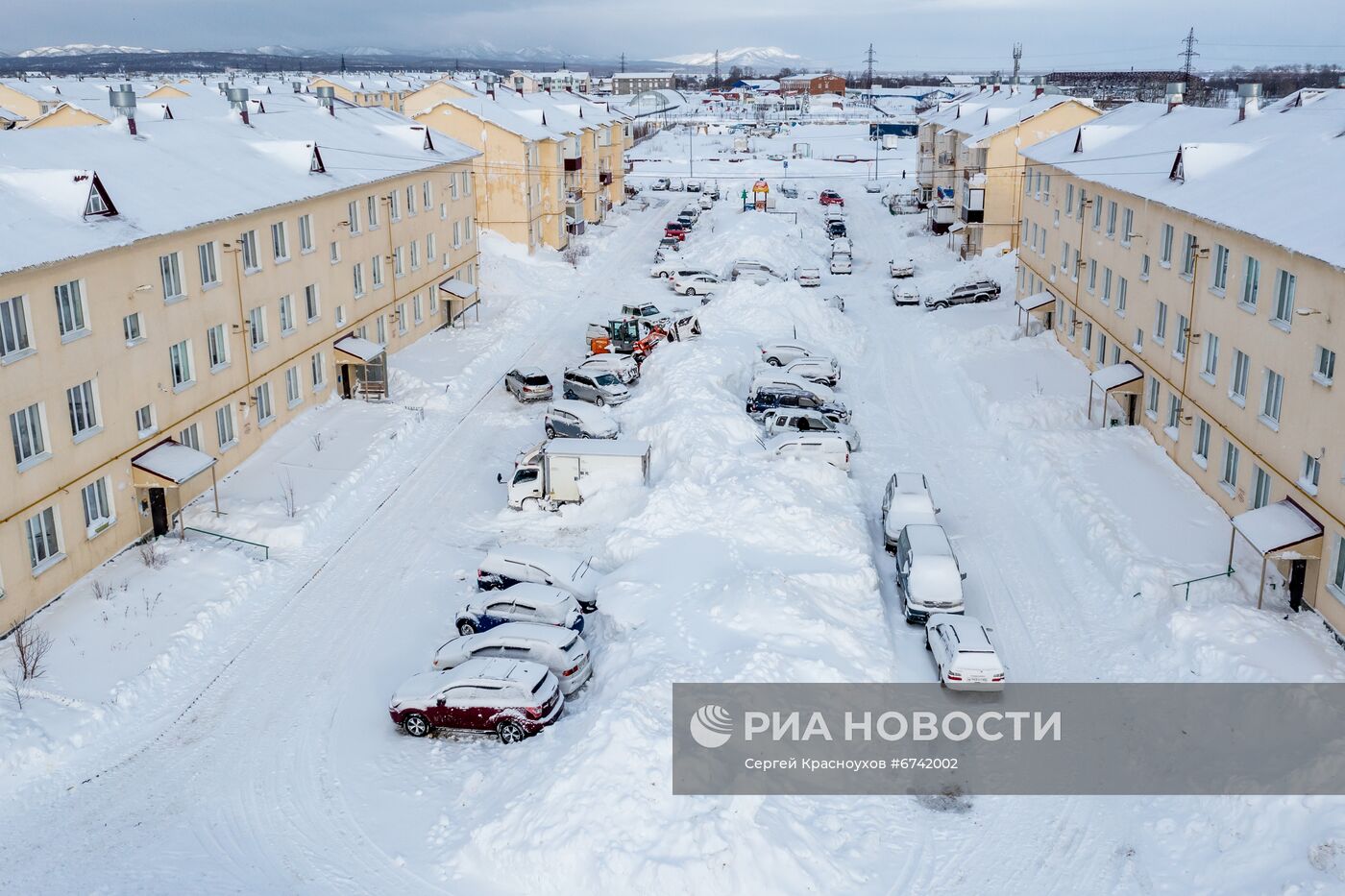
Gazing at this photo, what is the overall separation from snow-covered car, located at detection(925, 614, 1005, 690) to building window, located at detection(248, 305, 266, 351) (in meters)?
19.1

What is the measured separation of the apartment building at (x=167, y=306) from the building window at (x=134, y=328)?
0.05 metres

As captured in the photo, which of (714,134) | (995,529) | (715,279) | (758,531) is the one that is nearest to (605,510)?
(758,531)

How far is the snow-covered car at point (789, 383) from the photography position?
107 ft

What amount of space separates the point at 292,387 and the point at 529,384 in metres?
7.00

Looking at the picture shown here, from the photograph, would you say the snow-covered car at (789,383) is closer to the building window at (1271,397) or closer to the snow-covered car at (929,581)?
the snow-covered car at (929,581)

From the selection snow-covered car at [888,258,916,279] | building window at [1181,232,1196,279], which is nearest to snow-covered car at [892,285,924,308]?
snow-covered car at [888,258,916,279]

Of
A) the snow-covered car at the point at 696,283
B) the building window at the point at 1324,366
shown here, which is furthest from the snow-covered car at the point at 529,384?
the building window at the point at 1324,366

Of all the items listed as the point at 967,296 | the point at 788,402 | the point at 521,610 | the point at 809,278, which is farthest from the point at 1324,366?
the point at 809,278

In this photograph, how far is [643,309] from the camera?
44.2 meters

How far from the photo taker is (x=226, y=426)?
2728cm

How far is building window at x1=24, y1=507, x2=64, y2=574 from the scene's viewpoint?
20000 millimetres

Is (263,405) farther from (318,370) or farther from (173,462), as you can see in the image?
(173,462)

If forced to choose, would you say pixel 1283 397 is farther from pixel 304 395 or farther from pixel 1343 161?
pixel 304 395

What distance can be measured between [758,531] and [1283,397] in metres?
10.2
